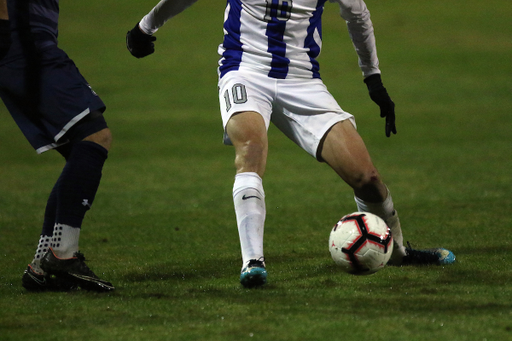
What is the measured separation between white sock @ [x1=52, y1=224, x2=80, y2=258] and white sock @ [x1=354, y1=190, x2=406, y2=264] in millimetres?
1891

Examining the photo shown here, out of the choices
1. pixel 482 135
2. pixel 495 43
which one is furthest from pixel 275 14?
pixel 495 43

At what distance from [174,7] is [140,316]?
254cm

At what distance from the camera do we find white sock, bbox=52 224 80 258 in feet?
13.8

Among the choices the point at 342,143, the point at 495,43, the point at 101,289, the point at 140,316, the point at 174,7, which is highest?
the point at 174,7

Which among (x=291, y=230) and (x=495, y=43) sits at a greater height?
(x=291, y=230)

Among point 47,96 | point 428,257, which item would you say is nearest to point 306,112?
point 428,257

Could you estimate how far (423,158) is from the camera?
1202cm

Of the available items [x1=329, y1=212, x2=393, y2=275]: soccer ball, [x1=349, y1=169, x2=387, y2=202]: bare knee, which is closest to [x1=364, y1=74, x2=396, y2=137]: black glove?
[x1=349, y1=169, x2=387, y2=202]: bare knee

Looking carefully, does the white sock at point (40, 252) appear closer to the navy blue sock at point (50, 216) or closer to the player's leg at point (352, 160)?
the navy blue sock at point (50, 216)

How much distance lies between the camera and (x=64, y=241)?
4.21m

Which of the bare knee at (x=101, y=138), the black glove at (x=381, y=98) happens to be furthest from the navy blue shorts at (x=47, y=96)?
the black glove at (x=381, y=98)

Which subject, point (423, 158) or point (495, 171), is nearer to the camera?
point (495, 171)

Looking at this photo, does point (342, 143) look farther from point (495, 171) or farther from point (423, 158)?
point (423, 158)

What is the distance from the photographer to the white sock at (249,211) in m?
4.13
